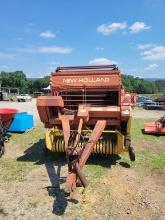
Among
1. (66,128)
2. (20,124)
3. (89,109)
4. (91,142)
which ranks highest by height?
(89,109)

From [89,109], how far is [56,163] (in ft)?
5.32

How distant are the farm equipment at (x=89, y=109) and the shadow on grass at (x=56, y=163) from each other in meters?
0.36

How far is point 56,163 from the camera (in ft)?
28.9

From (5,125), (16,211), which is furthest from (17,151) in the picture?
(16,211)

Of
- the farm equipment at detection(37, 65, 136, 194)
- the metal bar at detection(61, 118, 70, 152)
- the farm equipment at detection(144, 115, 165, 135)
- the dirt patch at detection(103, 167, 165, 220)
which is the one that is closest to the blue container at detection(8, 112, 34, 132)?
the farm equipment at detection(37, 65, 136, 194)

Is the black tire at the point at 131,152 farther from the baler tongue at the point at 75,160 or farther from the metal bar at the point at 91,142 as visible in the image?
the baler tongue at the point at 75,160

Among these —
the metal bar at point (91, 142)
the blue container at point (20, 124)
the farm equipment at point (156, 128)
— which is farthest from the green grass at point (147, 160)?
the blue container at point (20, 124)

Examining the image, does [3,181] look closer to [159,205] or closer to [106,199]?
[106,199]

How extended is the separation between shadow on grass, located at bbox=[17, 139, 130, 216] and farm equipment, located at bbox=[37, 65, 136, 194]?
1.17 feet

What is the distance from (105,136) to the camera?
29.3 feet

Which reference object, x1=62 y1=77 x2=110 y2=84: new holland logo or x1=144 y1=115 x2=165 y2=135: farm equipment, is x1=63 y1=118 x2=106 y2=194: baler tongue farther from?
x1=144 y1=115 x2=165 y2=135: farm equipment

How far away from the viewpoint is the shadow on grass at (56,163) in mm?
6141

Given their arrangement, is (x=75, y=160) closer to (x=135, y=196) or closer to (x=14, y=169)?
(x=135, y=196)

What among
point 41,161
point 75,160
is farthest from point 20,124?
point 75,160
